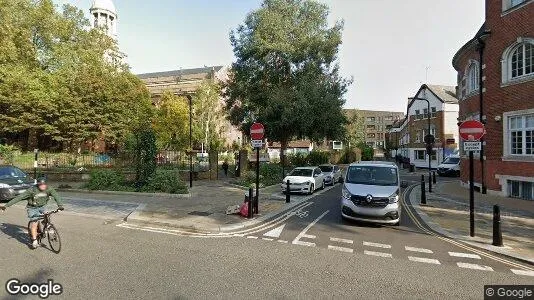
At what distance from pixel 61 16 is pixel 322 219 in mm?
41407

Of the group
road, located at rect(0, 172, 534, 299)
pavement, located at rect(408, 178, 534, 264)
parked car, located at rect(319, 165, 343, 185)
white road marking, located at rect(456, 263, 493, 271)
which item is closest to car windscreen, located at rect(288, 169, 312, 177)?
parked car, located at rect(319, 165, 343, 185)

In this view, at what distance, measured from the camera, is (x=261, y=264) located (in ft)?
21.3

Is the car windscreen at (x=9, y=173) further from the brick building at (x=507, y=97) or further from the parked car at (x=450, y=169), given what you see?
the parked car at (x=450, y=169)

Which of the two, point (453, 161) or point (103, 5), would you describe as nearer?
point (453, 161)

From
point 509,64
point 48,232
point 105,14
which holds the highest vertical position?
point 105,14

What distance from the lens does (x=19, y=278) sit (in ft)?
18.8

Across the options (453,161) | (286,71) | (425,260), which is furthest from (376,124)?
(425,260)

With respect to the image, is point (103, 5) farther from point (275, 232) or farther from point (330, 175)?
point (275, 232)

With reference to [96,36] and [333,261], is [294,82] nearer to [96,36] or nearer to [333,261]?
[333,261]

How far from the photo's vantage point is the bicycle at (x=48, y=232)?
727cm

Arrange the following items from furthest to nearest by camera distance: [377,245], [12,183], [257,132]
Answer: [12,183] → [257,132] → [377,245]

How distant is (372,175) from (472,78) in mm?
13118

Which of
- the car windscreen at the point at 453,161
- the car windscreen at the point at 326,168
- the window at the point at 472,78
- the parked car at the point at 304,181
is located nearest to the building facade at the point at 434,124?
the car windscreen at the point at 453,161

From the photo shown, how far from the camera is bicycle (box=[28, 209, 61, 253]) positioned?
7270 millimetres
